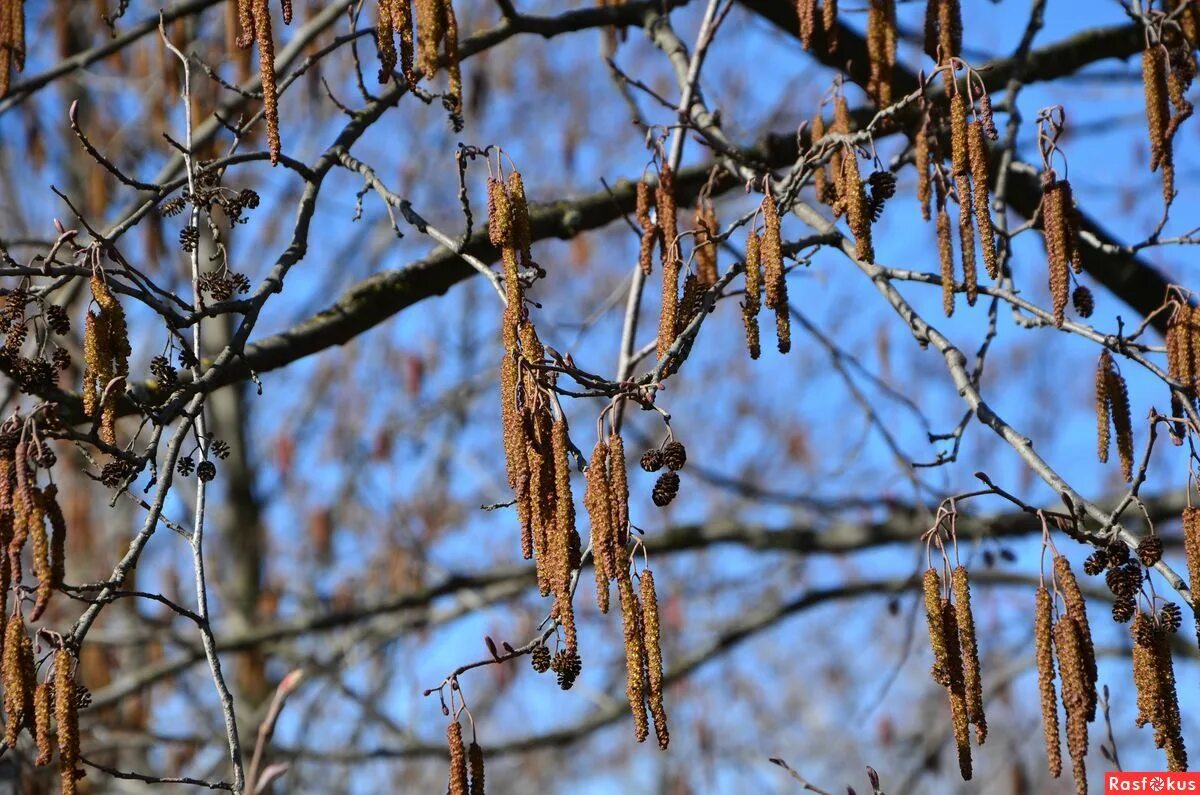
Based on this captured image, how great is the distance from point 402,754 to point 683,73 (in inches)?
116

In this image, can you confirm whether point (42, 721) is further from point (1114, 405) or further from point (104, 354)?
point (1114, 405)

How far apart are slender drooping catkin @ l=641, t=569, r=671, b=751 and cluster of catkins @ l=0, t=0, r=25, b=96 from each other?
225 cm

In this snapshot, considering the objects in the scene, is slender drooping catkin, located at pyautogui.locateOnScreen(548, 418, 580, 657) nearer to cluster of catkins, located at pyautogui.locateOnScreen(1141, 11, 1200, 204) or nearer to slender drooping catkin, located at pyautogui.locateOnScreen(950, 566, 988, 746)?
slender drooping catkin, located at pyautogui.locateOnScreen(950, 566, 988, 746)

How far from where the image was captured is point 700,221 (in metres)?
2.75

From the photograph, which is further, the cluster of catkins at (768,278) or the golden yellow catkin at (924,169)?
the golden yellow catkin at (924,169)

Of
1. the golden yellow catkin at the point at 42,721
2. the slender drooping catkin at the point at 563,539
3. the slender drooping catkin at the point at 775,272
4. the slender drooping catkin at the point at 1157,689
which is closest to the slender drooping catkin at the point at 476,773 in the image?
the slender drooping catkin at the point at 563,539

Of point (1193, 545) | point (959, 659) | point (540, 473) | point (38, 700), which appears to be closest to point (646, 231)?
point (540, 473)

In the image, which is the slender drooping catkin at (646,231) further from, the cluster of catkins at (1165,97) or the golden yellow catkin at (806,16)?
the cluster of catkins at (1165,97)

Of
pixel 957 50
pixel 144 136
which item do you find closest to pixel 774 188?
pixel 957 50

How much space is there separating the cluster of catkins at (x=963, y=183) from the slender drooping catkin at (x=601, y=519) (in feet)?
2.77

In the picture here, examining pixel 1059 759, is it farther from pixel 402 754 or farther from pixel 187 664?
pixel 187 664

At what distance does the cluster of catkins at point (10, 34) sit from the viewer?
→ 128 inches

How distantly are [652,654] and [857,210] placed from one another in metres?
0.98

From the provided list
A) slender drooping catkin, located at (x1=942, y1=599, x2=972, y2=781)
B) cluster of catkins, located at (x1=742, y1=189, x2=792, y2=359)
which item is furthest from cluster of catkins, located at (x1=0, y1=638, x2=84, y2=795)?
slender drooping catkin, located at (x1=942, y1=599, x2=972, y2=781)
